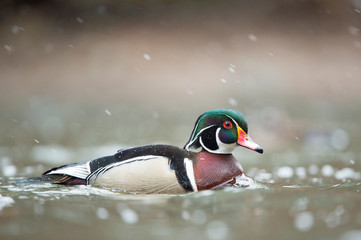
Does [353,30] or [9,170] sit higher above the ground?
[353,30]

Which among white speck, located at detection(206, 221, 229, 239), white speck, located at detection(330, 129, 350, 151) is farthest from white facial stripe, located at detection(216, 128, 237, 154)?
white speck, located at detection(330, 129, 350, 151)

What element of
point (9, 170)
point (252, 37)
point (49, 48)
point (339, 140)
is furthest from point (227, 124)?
point (49, 48)

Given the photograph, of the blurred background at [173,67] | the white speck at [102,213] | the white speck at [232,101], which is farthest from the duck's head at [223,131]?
the white speck at [232,101]

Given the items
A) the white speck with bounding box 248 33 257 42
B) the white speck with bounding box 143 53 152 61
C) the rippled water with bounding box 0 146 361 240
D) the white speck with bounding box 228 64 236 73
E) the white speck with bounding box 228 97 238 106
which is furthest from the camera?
the white speck with bounding box 248 33 257 42

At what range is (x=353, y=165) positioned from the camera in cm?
764

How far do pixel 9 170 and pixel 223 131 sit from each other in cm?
332

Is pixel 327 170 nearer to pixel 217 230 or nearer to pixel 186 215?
pixel 186 215

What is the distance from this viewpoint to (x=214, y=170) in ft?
17.5

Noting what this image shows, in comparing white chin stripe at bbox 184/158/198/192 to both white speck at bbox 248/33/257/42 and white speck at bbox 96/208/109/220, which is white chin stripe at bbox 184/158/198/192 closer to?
white speck at bbox 96/208/109/220

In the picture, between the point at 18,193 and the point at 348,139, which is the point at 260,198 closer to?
the point at 18,193

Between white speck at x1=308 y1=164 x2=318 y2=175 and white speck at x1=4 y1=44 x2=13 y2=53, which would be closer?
white speck at x1=308 y1=164 x2=318 y2=175

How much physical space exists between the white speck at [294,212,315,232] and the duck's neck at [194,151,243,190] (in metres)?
1.10

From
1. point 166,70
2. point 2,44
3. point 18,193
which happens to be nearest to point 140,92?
point 166,70

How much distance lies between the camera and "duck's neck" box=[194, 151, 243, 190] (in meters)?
5.25
